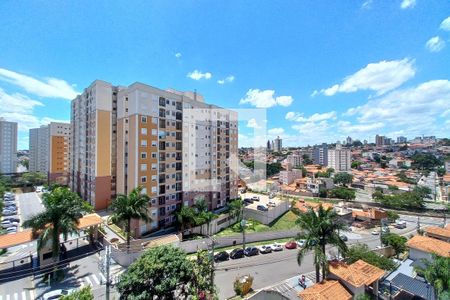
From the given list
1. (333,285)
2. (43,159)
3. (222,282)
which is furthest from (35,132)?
(333,285)

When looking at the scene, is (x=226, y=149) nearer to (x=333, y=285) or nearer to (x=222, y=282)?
(x=222, y=282)

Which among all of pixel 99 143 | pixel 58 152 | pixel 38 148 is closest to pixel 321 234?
pixel 99 143

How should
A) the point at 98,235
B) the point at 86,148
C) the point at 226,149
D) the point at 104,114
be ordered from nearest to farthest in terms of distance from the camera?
the point at 98,235 → the point at 104,114 → the point at 86,148 → the point at 226,149

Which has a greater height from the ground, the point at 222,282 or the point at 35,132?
the point at 35,132

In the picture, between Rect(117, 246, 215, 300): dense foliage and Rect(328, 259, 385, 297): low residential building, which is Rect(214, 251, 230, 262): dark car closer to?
Rect(117, 246, 215, 300): dense foliage

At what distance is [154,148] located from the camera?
112 ft

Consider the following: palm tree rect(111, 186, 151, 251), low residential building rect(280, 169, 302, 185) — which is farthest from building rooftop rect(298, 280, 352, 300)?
low residential building rect(280, 169, 302, 185)

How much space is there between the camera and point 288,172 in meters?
96.8

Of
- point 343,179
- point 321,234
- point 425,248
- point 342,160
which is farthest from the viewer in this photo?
point 342,160

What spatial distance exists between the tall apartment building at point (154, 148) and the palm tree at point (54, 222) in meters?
9.72

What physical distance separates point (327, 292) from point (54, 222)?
26727 mm

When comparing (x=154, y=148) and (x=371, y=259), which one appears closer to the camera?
(x=371, y=259)

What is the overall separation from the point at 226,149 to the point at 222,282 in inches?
Result: 1191

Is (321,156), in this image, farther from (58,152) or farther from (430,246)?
(58,152)
